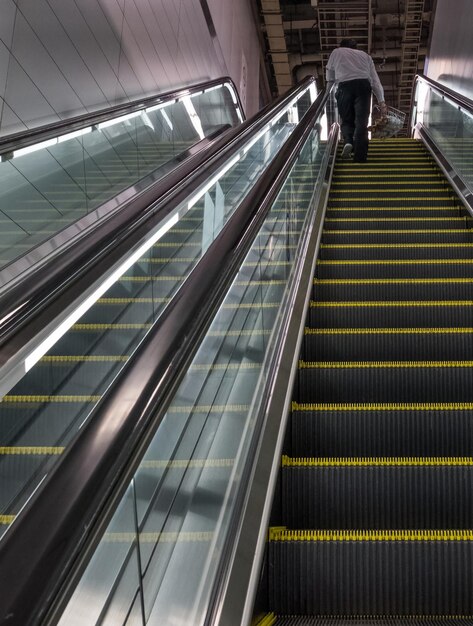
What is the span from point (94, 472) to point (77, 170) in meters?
4.44

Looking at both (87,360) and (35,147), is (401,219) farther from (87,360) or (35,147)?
(87,360)

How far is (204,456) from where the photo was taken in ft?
5.40

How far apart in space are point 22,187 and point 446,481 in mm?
3009

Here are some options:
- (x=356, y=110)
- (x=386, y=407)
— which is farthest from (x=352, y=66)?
(x=386, y=407)

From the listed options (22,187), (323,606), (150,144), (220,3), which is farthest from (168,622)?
(220,3)

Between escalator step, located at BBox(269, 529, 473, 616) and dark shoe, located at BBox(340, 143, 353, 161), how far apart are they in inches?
235

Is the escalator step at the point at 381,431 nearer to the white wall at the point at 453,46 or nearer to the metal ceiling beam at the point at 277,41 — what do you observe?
the white wall at the point at 453,46

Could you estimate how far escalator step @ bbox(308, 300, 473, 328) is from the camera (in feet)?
12.1

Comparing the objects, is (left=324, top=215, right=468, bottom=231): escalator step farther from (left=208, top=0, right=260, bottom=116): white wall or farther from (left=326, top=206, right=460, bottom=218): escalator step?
(left=208, top=0, right=260, bottom=116): white wall

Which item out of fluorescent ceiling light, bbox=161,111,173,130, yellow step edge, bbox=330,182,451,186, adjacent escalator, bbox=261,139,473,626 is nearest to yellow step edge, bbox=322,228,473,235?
adjacent escalator, bbox=261,139,473,626

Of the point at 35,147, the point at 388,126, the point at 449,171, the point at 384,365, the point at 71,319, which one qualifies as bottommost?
the point at 388,126

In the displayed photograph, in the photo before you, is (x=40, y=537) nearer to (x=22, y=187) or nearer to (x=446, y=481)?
(x=446, y=481)

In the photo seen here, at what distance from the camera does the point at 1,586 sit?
751 millimetres

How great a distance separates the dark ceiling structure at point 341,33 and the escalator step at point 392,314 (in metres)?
11.3
